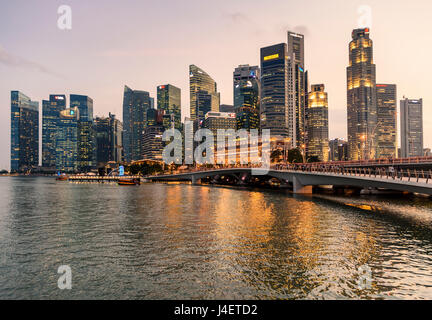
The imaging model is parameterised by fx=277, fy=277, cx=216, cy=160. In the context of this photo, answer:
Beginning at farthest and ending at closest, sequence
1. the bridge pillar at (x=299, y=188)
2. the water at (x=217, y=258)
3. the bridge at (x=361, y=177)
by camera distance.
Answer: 1. the bridge pillar at (x=299, y=188)
2. the bridge at (x=361, y=177)
3. the water at (x=217, y=258)

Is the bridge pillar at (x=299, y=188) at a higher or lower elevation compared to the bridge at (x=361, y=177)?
lower

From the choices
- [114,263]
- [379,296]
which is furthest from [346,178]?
[114,263]

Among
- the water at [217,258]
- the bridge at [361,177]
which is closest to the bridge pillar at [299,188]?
the bridge at [361,177]

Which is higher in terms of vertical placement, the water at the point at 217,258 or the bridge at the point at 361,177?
the bridge at the point at 361,177

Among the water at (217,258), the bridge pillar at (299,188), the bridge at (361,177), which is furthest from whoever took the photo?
the bridge pillar at (299,188)

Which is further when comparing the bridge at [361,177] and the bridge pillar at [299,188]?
the bridge pillar at [299,188]

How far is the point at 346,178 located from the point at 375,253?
1456 inches

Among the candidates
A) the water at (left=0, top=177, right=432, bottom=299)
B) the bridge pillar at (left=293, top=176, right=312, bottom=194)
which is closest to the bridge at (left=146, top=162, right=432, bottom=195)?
the bridge pillar at (left=293, top=176, right=312, bottom=194)

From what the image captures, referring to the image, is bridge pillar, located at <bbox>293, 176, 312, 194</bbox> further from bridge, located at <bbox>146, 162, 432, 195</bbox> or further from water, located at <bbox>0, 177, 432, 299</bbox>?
water, located at <bbox>0, 177, 432, 299</bbox>

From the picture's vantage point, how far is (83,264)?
65.5ft

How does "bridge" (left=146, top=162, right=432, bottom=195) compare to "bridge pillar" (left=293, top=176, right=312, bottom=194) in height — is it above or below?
above

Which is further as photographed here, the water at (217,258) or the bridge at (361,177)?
the bridge at (361,177)

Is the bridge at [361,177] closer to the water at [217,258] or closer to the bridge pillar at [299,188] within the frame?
the bridge pillar at [299,188]
